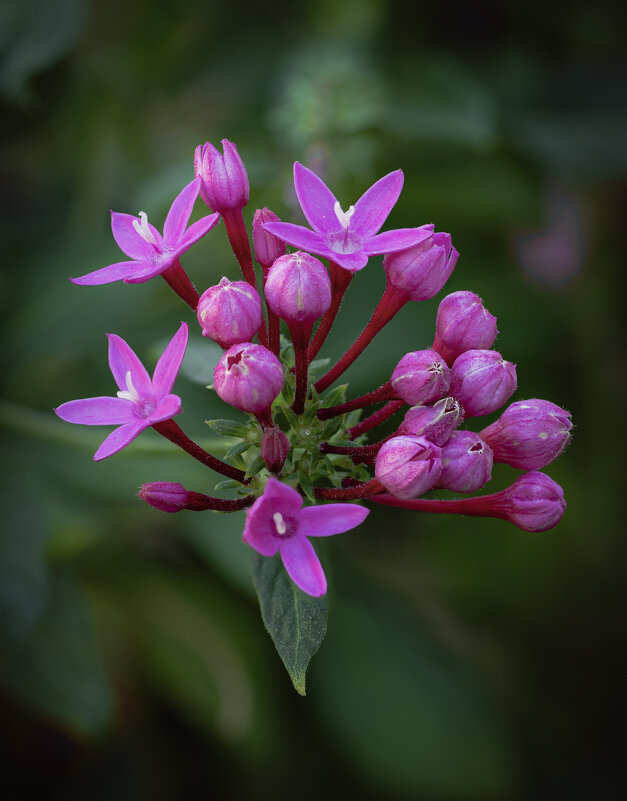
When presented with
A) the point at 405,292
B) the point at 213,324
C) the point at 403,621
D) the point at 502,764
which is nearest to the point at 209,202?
the point at 213,324

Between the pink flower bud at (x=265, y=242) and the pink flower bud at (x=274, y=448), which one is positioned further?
the pink flower bud at (x=265, y=242)

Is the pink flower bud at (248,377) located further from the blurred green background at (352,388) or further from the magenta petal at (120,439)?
the blurred green background at (352,388)

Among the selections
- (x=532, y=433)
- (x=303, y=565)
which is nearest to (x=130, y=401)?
(x=303, y=565)

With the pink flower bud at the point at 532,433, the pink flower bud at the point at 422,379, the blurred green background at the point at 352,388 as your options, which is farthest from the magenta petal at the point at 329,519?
the blurred green background at the point at 352,388

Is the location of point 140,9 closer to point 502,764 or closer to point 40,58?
point 40,58

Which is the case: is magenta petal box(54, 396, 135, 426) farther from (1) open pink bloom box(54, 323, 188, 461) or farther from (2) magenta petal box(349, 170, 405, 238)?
(2) magenta petal box(349, 170, 405, 238)

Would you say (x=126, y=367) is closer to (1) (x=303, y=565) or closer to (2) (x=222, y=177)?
(2) (x=222, y=177)

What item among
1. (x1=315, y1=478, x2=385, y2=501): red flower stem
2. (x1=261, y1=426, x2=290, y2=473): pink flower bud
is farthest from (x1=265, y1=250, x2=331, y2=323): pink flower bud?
(x1=315, y1=478, x2=385, y2=501): red flower stem
